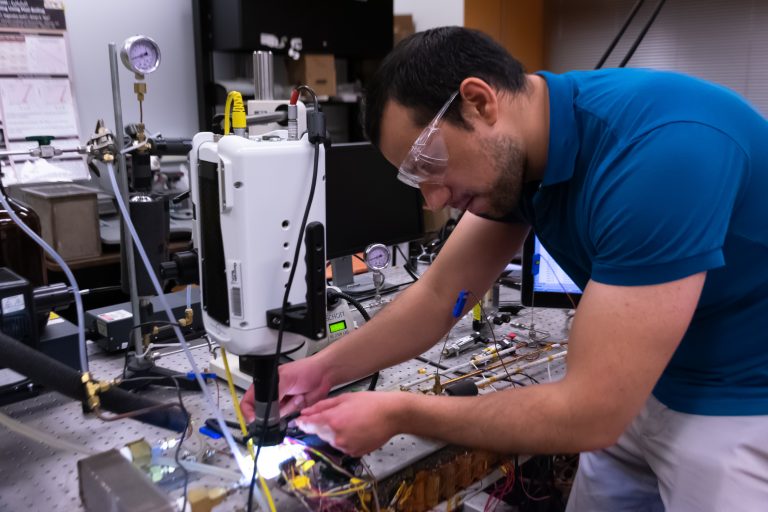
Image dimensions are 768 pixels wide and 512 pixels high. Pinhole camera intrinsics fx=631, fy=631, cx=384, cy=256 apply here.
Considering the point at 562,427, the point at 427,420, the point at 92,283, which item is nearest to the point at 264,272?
the point at 427,420

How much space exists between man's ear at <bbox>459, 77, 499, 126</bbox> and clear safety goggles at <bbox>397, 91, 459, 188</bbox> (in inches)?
0.7

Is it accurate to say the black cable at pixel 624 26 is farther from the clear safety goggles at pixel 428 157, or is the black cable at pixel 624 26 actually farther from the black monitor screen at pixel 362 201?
the clear safety goggles at pixel 428 157

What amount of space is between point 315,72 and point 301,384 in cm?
283

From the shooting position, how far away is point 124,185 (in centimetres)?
125

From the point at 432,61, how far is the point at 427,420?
52cm

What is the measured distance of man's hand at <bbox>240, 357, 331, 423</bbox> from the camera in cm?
113

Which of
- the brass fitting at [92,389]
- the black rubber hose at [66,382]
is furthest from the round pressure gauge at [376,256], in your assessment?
the brass fitting at [92,389]

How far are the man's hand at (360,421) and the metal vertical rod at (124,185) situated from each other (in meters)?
→ 0.57

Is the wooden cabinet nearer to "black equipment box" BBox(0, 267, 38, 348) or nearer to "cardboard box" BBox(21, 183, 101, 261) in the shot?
"cardboard box" BBox(21, 183, 101, 261)

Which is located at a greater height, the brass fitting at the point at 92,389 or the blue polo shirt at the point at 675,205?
the blue polo shirt at the point at 675,205

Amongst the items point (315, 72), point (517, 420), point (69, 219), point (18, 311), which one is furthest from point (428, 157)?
point (315, 72)

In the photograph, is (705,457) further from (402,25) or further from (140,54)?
(402,25)

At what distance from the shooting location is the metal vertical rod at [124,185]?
124 centimetres

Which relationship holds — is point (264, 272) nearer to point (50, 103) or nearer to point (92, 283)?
point (92, 283)
